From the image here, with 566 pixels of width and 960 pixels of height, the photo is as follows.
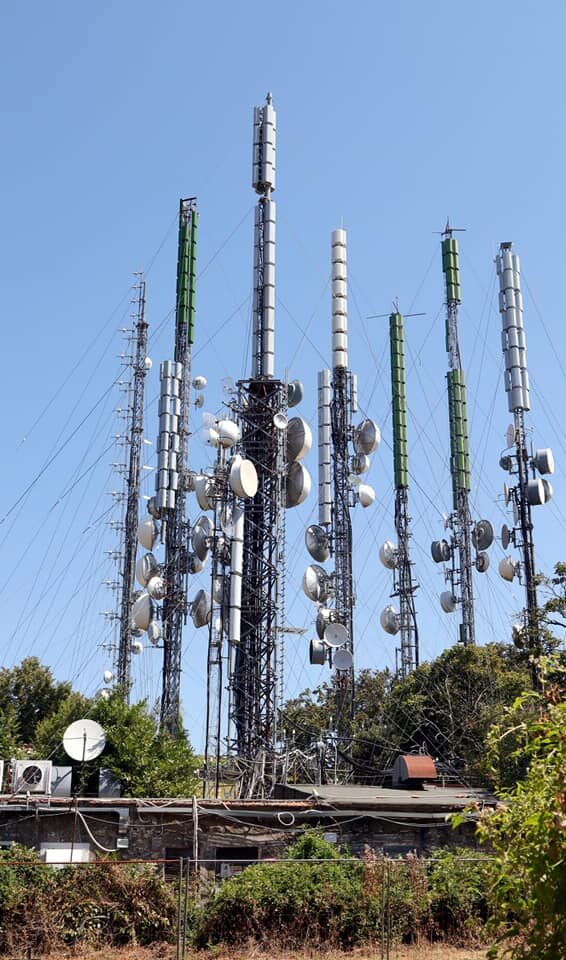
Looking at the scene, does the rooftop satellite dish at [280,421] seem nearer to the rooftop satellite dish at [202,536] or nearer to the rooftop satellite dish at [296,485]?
the rooftop satellite dish at [296,485]

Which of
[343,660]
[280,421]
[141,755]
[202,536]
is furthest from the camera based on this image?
[343,660]

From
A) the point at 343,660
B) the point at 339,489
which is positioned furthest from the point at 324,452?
the point at 343,660

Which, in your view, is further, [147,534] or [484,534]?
[484,534]

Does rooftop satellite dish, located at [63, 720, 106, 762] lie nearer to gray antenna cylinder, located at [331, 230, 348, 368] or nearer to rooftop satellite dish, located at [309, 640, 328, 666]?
rooftop satellite dish, located at [309, 640, 328, 666]

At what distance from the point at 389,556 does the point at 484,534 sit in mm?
5223

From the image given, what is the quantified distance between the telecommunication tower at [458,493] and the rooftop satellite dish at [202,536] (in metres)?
18.8

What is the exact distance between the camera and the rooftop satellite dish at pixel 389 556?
55.2 m

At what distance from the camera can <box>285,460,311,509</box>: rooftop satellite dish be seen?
37.8m

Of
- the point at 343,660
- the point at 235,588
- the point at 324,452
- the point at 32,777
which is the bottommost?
the point at 32,777

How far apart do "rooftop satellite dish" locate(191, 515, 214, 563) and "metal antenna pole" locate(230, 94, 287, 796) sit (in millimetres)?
2151

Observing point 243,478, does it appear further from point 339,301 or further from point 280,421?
point 339,301

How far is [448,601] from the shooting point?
5622 cm

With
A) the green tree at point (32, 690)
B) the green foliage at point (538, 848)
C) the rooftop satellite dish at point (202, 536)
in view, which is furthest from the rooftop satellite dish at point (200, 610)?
the green foliage at point (538, 848)

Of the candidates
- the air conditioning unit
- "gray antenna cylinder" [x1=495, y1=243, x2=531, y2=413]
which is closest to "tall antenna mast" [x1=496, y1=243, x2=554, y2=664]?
"gray antenna cylinder" [x1=495, y1=243, x2=531, y2=413]
